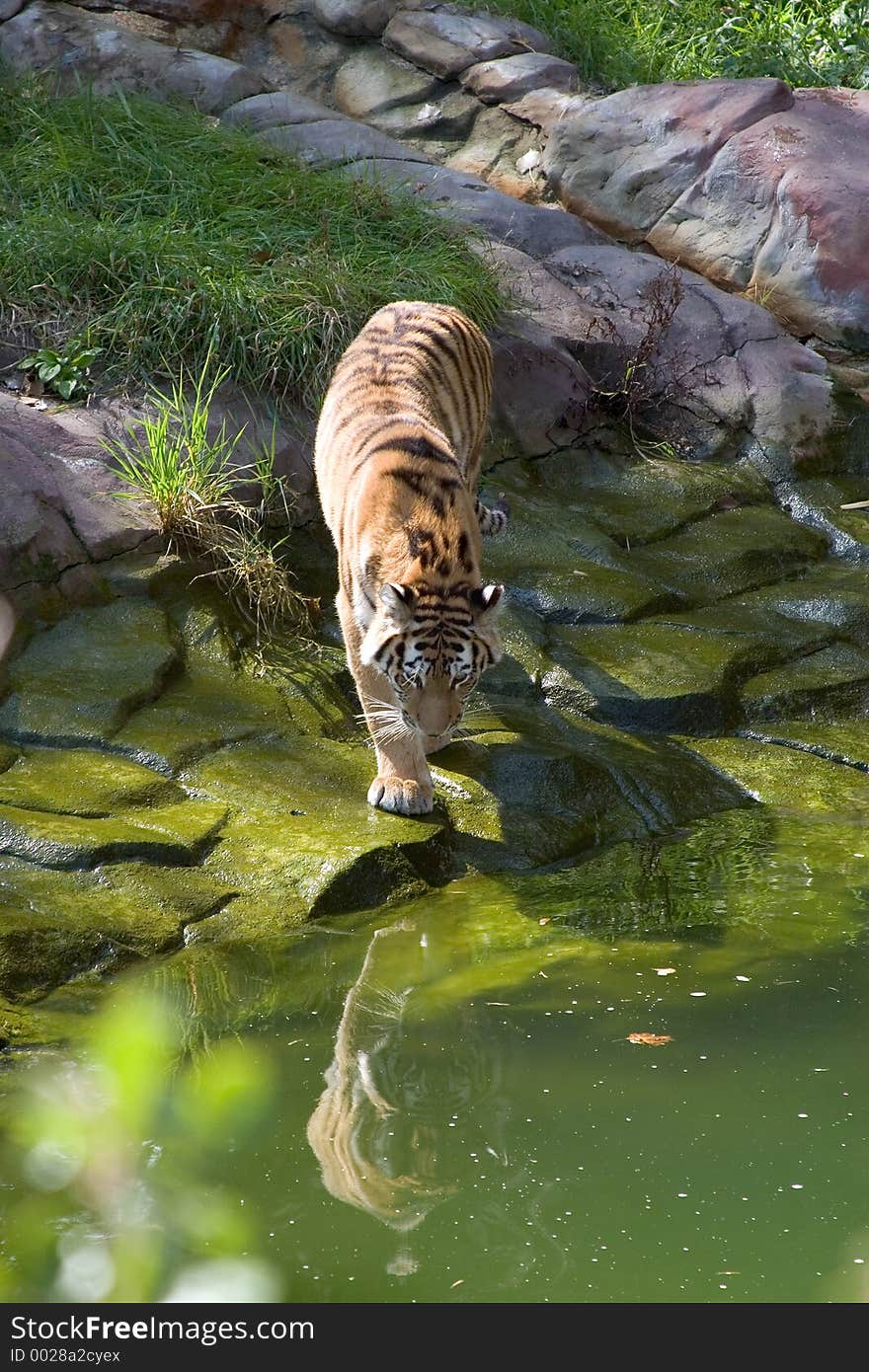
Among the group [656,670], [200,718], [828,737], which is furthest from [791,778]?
[200,718]

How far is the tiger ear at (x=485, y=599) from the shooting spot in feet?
12.9

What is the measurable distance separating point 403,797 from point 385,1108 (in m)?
1.48

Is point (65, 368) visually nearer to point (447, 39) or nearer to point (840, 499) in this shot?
point (840, 499)

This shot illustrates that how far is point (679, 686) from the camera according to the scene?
516 centimetres

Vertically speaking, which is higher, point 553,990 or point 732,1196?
point 732,1196

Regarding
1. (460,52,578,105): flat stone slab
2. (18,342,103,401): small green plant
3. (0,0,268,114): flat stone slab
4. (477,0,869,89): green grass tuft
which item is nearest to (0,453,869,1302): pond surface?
(18,342,103,401): small green plant

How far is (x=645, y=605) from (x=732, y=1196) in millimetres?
3519

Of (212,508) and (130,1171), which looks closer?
(130,1171)

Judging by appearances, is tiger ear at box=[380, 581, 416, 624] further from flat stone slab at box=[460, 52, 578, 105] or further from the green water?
flat stone slab at box=[460, 52, 578, 105]

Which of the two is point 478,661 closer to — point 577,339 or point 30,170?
point 577,339

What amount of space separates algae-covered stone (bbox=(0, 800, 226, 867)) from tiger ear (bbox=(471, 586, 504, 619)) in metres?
0.95

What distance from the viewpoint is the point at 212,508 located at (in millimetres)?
5281

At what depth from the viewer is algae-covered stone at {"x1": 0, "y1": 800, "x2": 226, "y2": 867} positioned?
148 inches
